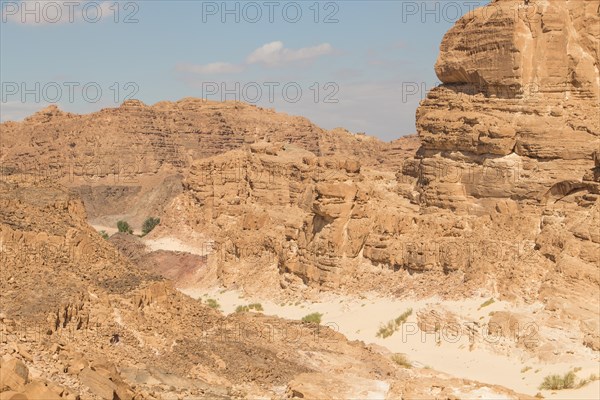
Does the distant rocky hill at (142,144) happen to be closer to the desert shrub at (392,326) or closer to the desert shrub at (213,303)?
the desert shrub at (213,303)

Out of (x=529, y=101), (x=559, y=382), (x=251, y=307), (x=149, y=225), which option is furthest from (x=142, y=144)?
(x=559, y=382)

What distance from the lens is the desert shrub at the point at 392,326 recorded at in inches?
1166

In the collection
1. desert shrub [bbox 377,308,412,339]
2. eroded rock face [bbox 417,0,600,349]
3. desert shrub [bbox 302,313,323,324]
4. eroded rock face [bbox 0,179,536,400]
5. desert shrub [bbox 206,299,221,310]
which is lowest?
desert shrub [bbox 206,299,221,310]

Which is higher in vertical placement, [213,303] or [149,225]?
[213,303]

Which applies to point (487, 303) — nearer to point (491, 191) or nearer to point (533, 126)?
point (491, 191)

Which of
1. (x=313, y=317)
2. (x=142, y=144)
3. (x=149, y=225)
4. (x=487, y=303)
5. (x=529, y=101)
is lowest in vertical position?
(x=149, y=225)

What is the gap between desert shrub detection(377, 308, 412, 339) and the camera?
97.2 feet

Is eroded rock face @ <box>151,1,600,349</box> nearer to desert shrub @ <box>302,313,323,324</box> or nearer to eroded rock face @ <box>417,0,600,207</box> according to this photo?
eroded rock face @ <box>417,0,600,207</box>

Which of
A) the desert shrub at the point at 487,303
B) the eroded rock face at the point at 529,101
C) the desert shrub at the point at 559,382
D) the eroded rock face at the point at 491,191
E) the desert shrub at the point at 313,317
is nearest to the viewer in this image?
the desert shrub at the point at 559,382

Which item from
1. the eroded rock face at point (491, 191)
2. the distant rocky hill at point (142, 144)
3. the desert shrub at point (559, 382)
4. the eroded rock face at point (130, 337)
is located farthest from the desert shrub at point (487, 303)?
the distant rocky hill at point (142, 144)

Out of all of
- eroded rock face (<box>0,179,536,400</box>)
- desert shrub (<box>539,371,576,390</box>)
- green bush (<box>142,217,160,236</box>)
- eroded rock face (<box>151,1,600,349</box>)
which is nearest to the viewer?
eroded rock face (<box>0,179,536,400</box>)

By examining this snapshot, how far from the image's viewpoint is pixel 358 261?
34031mm

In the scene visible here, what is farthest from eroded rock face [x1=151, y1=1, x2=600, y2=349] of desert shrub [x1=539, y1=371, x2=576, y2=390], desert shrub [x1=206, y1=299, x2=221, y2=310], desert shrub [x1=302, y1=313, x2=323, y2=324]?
desert shrub [x1=206, y1=299, x2=221, y2=310]

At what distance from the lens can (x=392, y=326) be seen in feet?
98.1
